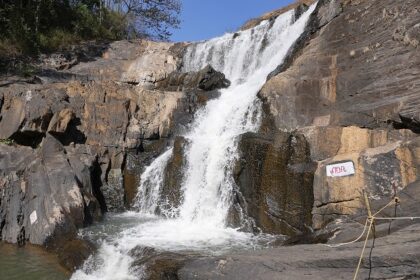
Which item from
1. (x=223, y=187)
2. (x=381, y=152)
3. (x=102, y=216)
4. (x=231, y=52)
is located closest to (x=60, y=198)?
(x=102, y=216)

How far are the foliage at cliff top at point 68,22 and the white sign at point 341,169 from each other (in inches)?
775

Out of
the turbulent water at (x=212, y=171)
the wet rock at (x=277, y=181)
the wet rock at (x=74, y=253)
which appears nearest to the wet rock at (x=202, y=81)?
the turbulent water at (x=212, y=171)

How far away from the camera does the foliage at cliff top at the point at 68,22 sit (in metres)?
24.8

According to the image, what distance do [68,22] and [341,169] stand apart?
23015 mm

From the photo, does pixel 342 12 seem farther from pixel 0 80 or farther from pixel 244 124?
pixel 0 80

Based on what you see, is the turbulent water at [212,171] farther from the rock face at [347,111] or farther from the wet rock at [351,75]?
the wet rock at [351,75]

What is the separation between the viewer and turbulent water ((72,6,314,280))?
9783 millimetres

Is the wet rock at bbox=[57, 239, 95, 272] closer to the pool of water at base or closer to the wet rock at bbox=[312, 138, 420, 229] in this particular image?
the pool of water at base

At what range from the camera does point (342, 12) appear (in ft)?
47.5

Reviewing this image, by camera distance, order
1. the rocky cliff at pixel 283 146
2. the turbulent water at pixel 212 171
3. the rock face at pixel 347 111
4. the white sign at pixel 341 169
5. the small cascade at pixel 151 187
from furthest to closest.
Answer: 1. the small cascade at pixel 151 187
2. the white sign at pixel 341 169
3. the rock face at pixel 347 111
4. the turbulent water at pixel 212 171
5. the rocky cliff at pixel 283 146

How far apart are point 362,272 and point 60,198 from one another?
9304 mm

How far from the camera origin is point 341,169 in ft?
34.1

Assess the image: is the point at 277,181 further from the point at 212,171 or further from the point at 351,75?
the point at 351,75

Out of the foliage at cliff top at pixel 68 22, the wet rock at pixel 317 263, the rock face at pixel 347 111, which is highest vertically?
the foliage at cliff top at pixel 68 22
